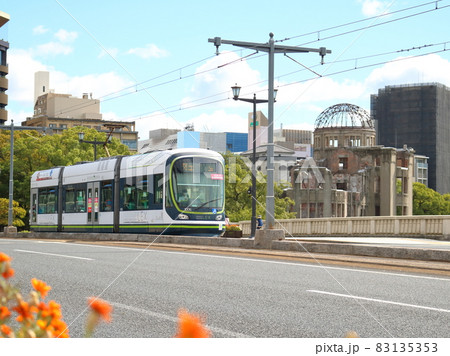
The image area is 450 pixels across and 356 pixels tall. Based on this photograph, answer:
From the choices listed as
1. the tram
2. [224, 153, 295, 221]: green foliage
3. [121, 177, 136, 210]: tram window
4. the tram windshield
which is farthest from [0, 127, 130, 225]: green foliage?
the tram windshield

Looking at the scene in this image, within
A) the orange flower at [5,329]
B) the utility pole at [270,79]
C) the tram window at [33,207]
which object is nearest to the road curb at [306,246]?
the utility pole at [270,79]

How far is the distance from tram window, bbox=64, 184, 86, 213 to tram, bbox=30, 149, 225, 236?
95 mm

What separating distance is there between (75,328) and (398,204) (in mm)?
94104

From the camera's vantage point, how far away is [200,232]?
1131 inches

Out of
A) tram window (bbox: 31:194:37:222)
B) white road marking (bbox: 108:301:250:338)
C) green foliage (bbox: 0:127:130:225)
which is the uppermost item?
green foliage (bbox: 0:127:130:225)

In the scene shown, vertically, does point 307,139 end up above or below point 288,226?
above

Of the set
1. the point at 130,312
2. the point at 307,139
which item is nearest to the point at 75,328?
the point at 130,312

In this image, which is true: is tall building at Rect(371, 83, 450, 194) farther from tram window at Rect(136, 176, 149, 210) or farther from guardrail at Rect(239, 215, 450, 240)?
tram window at Rect(136, 176, 149, 210)

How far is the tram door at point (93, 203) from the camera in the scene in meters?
31.5

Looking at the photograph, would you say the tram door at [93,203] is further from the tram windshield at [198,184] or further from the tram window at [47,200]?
the tram windshield at [198,184]

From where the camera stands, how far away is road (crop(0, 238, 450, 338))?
269 inches

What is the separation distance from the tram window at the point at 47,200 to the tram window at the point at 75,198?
134 cm
